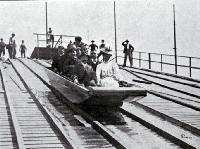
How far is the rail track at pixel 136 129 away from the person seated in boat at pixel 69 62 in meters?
1.45

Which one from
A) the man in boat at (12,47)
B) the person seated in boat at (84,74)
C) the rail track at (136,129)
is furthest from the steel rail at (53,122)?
the man in boat at (12,47)

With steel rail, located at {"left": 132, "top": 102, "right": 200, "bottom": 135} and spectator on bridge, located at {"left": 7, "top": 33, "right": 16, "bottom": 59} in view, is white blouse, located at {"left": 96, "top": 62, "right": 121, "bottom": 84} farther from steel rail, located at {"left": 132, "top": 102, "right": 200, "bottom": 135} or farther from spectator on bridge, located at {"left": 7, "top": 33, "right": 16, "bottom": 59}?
spectator on bridge, located at {"left": 7, "top": 33, "right": 16, "bottom": 59}

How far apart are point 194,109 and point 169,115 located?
1306 millimetres

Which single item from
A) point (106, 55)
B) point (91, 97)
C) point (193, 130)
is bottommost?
point (193, 130)

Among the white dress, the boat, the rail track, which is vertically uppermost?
the white dress

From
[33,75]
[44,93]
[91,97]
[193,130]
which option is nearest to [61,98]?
[44,93]

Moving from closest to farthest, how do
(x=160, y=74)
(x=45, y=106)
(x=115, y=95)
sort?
(x=115, y=95) < (x=45, y=106) < (x=160, y=74)

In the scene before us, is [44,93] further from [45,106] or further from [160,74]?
[160,74]

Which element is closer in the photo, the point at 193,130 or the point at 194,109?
the point at 193,130

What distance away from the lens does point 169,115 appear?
10516 mm

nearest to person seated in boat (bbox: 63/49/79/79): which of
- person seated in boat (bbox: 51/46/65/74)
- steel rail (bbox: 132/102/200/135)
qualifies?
person seated in boat (bbox: 51/46/65/74)

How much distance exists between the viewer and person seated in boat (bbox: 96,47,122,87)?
10102 mm

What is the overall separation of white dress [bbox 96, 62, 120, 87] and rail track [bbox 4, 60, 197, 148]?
0.87m

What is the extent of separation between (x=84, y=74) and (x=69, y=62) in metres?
2.34
